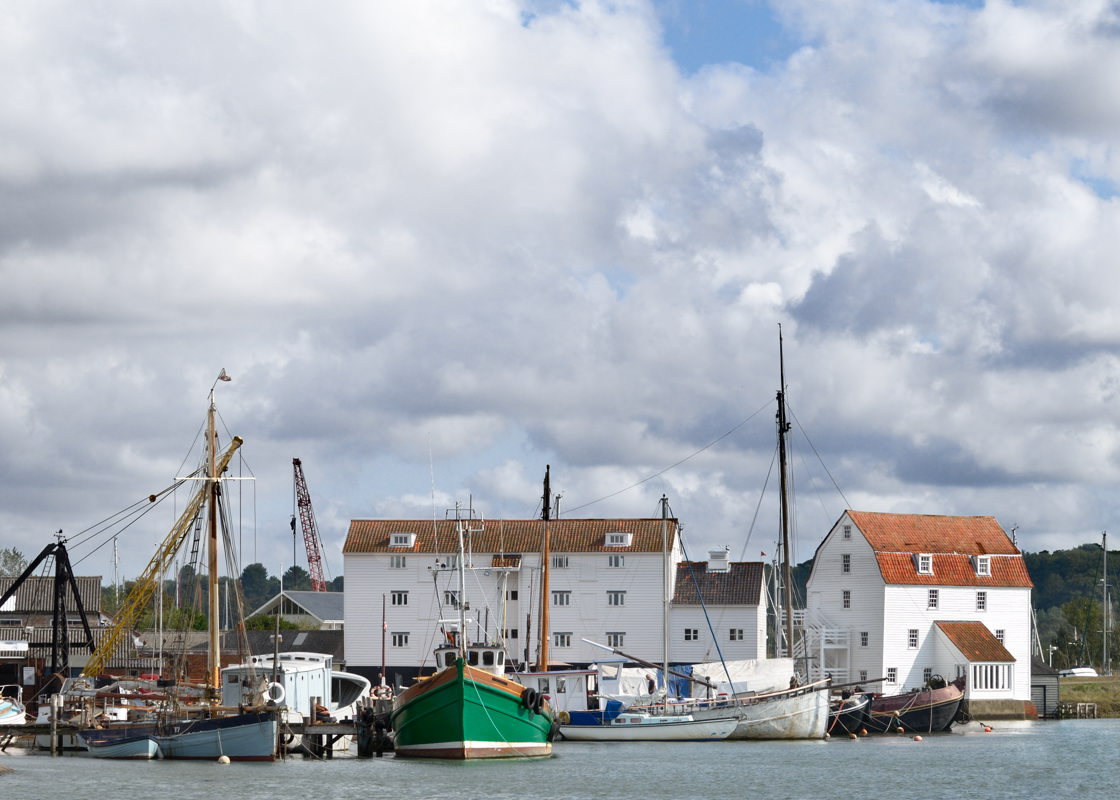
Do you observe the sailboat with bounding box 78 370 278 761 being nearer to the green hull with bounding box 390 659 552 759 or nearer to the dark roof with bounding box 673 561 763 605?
the green hull with bounding box 390 659 552 759

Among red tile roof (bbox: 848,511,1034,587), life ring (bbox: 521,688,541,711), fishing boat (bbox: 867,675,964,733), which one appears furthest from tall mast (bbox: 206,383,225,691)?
red tile roof (bbox: 848,511,1034,587)

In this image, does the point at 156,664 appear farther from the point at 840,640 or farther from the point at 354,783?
the point at 354,783

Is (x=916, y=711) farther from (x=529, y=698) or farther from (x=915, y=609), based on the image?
(x=529, y=698)

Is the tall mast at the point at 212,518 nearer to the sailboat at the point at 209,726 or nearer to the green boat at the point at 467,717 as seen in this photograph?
the sailboat at the point at 209,726

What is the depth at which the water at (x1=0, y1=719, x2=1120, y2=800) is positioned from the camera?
2223 inches

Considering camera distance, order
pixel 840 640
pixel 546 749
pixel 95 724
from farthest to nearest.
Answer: pixel 840 640
pixel 95 724
pixel 546 749

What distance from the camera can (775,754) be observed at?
247 feet

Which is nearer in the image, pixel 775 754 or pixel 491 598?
pixel 775 754

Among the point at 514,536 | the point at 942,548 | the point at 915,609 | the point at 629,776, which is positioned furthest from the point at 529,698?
the point at 942,548

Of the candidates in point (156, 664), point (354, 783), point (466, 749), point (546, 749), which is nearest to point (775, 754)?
point (546, 749)

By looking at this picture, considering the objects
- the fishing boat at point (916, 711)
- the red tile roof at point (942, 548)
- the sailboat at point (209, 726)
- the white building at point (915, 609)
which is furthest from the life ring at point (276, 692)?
the red tile roof at point (942, 548)

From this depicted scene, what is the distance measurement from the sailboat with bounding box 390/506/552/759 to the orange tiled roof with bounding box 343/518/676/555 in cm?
4014

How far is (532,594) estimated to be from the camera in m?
106

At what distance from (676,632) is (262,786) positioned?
52364mm
